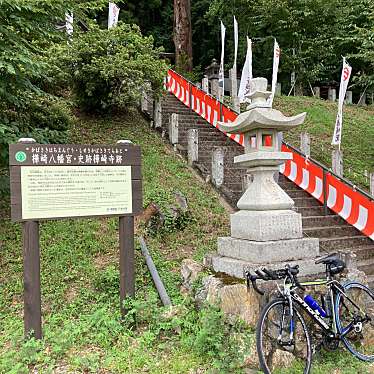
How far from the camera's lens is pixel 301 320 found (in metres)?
4.02

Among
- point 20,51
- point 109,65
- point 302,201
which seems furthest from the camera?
point 109,65

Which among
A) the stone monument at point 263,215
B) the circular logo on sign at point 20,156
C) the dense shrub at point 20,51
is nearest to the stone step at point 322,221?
the stone monument at point 263,215

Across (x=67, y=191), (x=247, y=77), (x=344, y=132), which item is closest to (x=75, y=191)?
(x=67, y=191)

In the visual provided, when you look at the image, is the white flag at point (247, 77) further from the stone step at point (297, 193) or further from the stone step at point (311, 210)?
the stone step at point (311, 210)

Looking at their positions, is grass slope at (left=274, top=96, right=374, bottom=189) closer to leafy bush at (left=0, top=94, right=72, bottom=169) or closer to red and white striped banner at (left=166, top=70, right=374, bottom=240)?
red and white striped banner at (left=166, top=70, right=374, bottom=240)

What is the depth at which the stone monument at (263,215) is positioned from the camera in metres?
4.87

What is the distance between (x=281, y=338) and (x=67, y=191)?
9.00 feet

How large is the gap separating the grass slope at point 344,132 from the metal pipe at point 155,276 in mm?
6267

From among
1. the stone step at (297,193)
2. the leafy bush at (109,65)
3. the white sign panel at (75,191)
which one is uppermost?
the leafy bush at (109,65)

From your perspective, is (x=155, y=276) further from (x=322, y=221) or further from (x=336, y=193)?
(x=336, y=193)

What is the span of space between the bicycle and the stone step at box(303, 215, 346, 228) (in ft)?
12.6

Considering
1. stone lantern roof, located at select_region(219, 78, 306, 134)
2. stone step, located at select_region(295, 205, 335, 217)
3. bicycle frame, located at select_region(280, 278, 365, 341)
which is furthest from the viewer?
stone step, located at select_region(295, 205, 335, 217)

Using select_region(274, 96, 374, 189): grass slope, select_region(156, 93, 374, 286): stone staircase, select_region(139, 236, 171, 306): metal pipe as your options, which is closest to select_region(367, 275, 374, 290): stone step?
select_region(156, 93, 374, 286): stone staircase

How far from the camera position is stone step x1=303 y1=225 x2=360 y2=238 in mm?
8090
